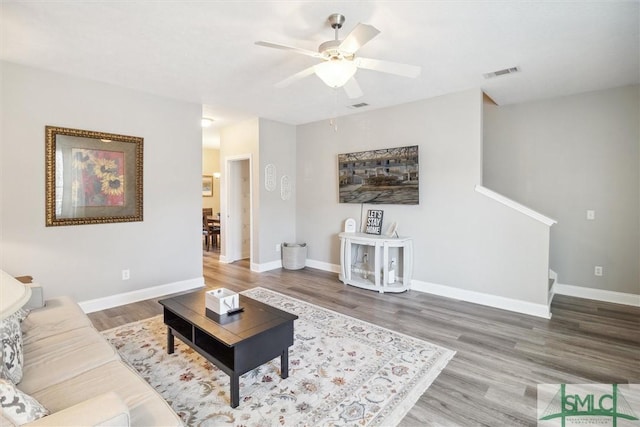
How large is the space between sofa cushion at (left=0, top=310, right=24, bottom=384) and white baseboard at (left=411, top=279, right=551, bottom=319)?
402 cm

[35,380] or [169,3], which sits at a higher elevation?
[169,3]

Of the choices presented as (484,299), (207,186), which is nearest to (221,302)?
(484,299)

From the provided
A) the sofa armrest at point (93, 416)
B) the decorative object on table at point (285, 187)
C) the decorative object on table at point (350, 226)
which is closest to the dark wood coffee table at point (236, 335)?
the sofa armrest at point (93, 416)

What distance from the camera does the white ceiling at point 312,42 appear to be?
87.4 inches

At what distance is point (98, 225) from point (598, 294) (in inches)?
239

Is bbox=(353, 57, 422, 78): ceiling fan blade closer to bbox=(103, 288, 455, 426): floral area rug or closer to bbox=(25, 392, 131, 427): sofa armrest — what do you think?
bbox=(103, 288, 455, 426): floral area rug

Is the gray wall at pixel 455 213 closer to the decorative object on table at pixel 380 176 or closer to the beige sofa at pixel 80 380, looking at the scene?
the decorative object on table at pixel 380 176

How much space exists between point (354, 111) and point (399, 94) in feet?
Answer: 3.16

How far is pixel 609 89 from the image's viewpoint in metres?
3.84

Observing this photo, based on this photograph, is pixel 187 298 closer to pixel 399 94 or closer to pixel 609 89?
pixel 399 94

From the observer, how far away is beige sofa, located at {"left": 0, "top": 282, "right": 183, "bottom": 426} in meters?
1.14

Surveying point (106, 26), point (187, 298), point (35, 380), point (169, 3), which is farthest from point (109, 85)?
point (35, 380)

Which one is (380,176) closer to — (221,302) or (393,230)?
(393,230)

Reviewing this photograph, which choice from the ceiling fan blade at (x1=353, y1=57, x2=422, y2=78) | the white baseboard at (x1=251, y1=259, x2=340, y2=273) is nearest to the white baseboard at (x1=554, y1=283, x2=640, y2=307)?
the white baseboard at (x1=251, y1=259, x2=340, y2=273)
